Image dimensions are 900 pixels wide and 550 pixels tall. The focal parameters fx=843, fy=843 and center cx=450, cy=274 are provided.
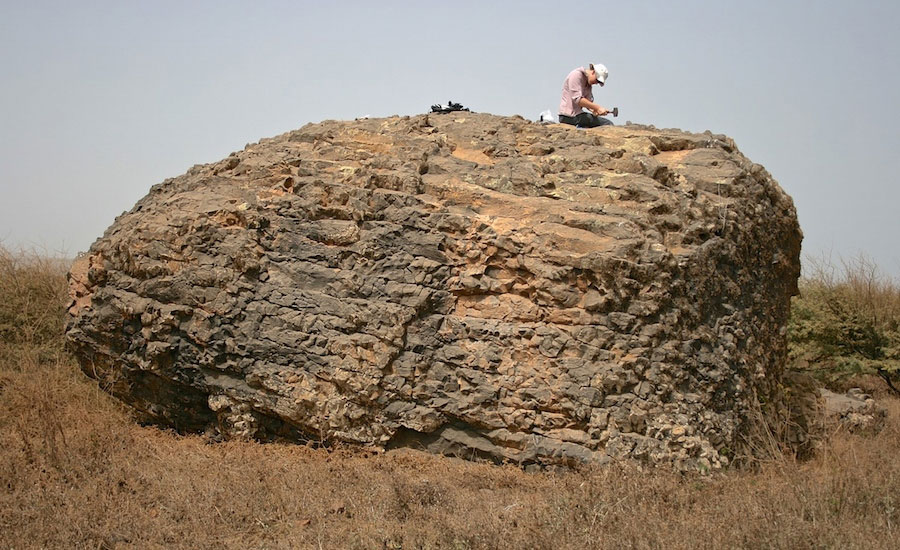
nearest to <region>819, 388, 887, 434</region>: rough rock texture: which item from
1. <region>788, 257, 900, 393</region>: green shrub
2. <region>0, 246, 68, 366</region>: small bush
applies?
<region>788, 257, 900, 393</region>: green shrub

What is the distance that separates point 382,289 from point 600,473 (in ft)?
6.10

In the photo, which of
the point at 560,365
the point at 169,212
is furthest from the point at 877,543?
the point at 169,212

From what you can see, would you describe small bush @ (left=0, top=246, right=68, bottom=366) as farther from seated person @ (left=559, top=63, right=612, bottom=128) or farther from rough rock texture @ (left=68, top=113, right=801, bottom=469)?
seated person @ (left=559, top=63, right=612, bottom=128)

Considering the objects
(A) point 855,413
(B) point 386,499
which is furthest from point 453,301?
(A) point 855,413

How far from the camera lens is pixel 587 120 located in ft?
25.5

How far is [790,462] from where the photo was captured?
18.0 feet

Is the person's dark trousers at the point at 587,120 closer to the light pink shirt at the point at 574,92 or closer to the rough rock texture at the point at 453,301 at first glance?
the light pink shirt at the point at 574,92

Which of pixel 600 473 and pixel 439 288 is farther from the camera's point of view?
pixel 439 288

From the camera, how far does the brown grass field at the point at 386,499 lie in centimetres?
417

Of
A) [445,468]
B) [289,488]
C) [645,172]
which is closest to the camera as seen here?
[289,488]

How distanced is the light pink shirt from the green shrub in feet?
15.8

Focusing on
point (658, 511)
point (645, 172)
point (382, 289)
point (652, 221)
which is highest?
point (645, 172)

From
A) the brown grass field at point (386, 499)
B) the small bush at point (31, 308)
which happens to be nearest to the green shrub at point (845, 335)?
the brown grass field at point (386, 499)

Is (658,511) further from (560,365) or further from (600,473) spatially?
(560,365)
